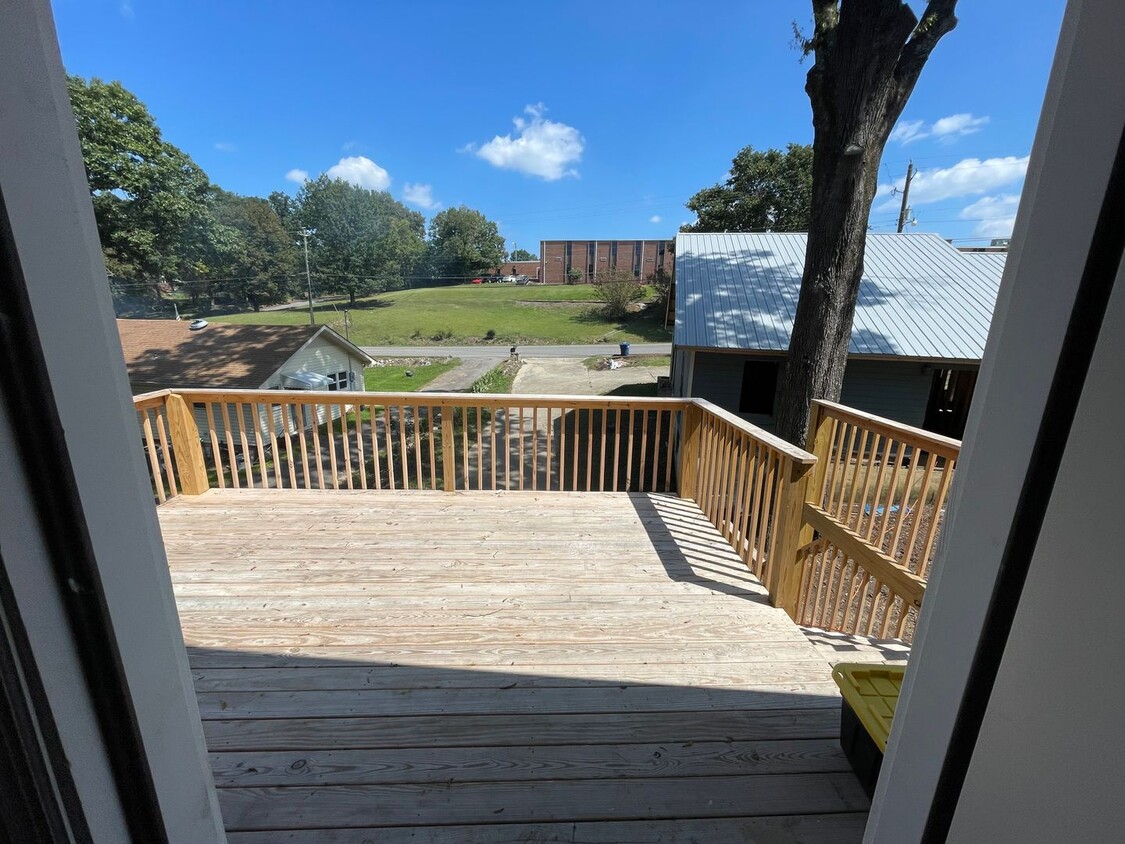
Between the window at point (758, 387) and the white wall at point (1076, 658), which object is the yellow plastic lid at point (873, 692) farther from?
the window at point (758, 387)

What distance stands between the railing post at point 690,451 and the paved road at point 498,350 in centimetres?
1854

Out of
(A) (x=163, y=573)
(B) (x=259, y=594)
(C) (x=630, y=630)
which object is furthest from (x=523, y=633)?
(A) (x=163, y=573)

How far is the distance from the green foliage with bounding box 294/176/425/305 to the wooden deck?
18.9m

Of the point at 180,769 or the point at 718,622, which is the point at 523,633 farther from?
the point at 180,769

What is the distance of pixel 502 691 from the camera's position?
175 centimetres

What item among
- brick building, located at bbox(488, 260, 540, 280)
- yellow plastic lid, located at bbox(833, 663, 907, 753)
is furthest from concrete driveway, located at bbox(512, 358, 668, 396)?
brick building, located at bbox(488, 260, 540, 280)

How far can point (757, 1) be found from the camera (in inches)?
177

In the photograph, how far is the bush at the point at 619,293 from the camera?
2947cm

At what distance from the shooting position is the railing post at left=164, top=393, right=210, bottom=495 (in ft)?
11.4

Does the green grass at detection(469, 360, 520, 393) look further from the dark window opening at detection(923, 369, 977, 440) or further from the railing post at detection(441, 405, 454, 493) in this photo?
the railing post at detection(441, 405, 454, 493)

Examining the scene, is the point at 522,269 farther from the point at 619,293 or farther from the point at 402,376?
the point at 402,376

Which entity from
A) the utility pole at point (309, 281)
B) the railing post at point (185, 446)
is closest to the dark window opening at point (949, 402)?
the railing post at point (185, 446)

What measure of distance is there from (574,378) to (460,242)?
86.6ft

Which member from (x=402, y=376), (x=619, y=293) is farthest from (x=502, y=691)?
(x=619, y=293)
